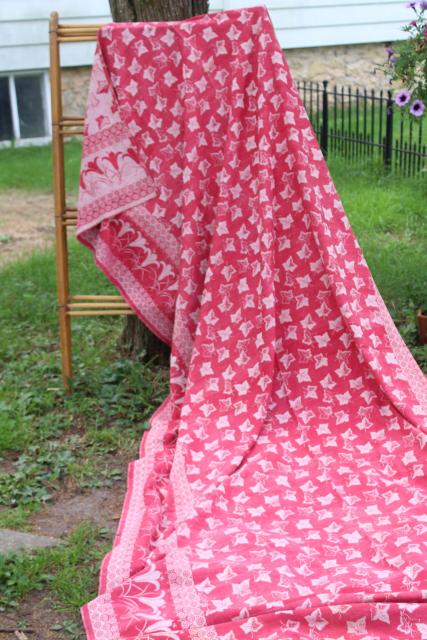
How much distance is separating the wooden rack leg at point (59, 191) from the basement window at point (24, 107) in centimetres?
776

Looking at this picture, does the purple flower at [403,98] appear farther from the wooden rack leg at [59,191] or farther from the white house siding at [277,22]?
the white house siding at [277,22]

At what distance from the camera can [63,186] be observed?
14.5ft

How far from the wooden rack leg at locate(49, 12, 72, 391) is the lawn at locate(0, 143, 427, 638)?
21 cm

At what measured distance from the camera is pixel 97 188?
422 cm

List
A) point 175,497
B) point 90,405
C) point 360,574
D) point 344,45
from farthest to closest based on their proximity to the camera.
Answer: point 344,45 → point 90,405 → point 175,497 → point 360,574

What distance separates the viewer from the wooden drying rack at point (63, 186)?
4152 millimetres

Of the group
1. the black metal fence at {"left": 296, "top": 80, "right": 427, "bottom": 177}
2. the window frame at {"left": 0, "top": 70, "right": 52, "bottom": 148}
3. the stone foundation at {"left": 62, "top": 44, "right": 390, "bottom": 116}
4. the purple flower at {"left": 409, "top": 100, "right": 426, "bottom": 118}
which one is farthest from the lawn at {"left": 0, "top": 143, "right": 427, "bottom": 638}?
the stone foundation at {"left": 62, "top": 44, "right": 390, "bottom": 116}

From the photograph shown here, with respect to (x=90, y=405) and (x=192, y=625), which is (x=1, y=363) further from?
(x=192, y=625)

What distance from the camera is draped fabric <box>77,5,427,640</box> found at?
3740 mm

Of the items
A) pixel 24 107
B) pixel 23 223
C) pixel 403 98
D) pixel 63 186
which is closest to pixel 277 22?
pixel 24 107

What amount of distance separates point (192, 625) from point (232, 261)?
6.17 ft

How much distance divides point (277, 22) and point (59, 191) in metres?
8.79

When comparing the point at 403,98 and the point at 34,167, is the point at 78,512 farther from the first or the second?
the point at 34,167

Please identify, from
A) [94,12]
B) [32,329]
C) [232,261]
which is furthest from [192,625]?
[94,12]
